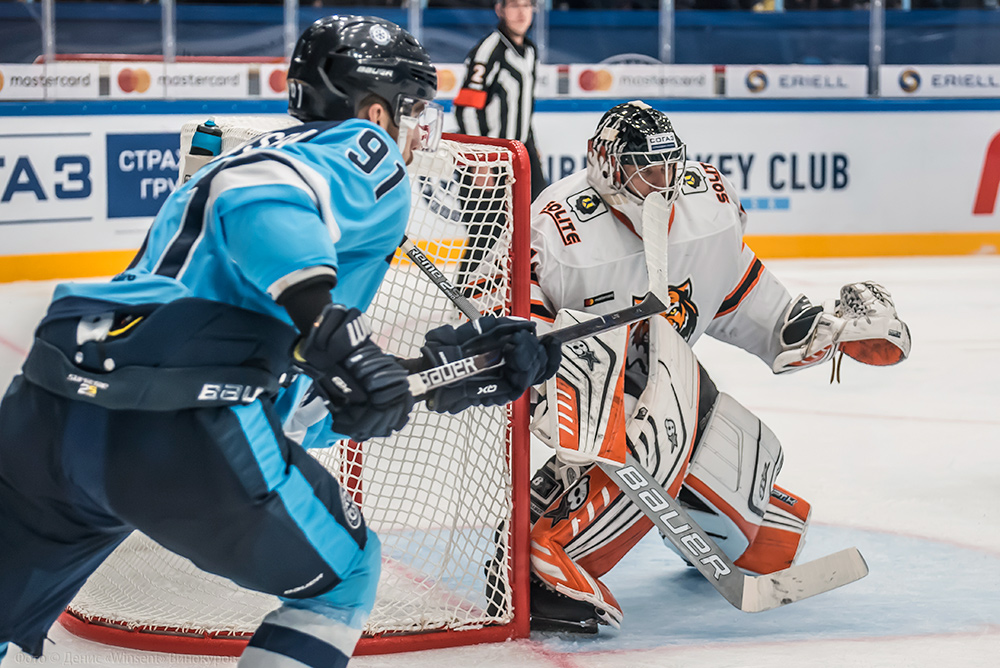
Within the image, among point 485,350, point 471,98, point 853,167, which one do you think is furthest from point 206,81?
point 485,350

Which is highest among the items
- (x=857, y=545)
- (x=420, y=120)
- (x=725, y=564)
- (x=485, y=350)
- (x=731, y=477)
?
(x=420, y=120)

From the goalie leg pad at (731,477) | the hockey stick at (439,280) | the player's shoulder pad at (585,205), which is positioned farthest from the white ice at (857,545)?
the player's shoulder pad at (585,205)

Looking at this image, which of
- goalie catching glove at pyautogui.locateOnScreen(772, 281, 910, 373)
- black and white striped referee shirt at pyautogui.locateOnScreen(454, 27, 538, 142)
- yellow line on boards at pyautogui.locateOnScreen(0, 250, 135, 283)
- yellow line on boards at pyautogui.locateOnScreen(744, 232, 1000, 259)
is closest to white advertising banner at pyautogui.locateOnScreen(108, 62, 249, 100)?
yellow line on boards at pyautogui.locateOnScreen(0, 250, 135, 283)

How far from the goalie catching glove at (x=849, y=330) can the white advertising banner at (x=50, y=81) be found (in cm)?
461

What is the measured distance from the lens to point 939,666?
6.70 ft

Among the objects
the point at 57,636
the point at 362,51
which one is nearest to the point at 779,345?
the point at 362,51

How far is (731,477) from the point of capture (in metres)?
2.34

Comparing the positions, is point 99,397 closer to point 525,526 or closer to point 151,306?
point 151,306

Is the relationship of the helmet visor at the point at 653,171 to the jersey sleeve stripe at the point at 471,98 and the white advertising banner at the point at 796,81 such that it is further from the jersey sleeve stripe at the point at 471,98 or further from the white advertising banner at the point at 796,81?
the white advertising banner at the point at 796,81

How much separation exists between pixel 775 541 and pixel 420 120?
126 centimetres

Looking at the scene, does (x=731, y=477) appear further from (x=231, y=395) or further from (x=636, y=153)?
(x=231, y=395)

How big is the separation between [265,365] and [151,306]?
13 centimetres

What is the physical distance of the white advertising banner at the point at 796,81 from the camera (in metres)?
7.27

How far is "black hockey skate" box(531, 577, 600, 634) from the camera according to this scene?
2.18 meters
